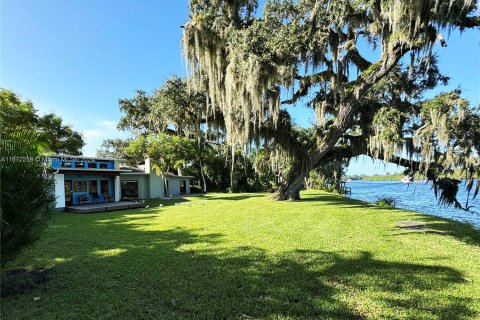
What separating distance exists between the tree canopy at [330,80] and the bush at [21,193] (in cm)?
730

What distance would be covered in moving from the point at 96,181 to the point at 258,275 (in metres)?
16.6

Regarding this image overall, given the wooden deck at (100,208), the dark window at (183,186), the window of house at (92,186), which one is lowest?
the wooden deck at (100,208)

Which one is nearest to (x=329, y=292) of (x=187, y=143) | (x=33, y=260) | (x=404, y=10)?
(x=33, y=260)

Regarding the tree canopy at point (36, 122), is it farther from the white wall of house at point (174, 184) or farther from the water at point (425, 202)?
the water at point (425, 202)

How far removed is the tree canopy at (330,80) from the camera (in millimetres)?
9648

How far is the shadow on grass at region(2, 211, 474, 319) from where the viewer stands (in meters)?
3.04

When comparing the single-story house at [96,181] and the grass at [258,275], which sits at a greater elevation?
the single-story house at [96,181]

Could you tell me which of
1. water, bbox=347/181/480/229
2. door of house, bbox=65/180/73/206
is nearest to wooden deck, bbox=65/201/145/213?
door of house, bbox=65/180/73/206

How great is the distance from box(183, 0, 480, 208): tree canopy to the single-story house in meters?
8.62

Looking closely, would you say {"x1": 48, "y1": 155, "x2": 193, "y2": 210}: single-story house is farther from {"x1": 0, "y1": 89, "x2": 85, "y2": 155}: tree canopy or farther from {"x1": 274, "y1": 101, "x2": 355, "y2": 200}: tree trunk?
{"x1": 274, "y1": 101, "x2": 355, "y2": 200}: tree trunk

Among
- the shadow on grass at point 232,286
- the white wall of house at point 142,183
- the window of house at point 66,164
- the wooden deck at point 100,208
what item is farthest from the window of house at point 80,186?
the shadow on grass at point 232,286

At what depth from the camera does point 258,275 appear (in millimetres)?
4055

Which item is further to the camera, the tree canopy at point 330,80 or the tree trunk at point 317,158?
the tree trunk at point 317,158

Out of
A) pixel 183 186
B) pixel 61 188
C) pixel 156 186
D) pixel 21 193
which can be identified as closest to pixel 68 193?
pixel 61 188
